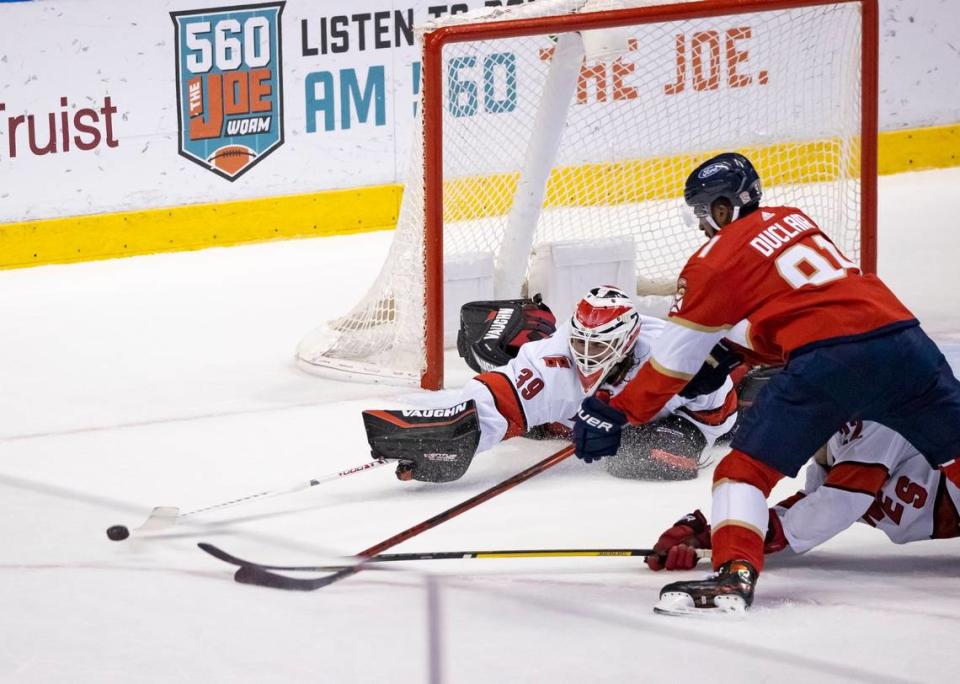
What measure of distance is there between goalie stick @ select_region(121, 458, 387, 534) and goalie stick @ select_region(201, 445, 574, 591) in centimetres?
19

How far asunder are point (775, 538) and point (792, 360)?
48 cm

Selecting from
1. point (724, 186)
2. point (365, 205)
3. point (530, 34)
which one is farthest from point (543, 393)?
point (365, 205)

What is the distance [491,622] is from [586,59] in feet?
9.30

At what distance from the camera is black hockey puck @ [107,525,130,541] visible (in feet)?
13.1

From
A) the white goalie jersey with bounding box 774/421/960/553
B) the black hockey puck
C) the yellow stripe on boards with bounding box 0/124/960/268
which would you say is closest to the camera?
the white goalie jersey with bounding box 774/421/960/553

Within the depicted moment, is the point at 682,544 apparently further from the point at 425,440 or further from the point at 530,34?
the point at 530,34

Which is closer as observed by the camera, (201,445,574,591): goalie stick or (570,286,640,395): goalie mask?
(201,445,574,591): goalie stick

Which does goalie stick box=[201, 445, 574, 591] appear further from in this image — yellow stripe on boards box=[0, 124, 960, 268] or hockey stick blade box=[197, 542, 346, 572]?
yellow stripe on boards box=[0, 124, 960, 268]

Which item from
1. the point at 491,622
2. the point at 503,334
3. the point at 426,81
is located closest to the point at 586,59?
the point at 426,81

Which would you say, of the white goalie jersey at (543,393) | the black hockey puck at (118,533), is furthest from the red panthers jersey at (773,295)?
the black hockey puck at (118,533)

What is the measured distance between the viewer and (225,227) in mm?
A: 7785

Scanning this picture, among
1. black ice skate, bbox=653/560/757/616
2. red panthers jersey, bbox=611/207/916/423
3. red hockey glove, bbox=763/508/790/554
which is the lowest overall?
black ice skate, bbox=653/560/757/616

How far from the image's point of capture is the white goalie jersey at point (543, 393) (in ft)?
14.9

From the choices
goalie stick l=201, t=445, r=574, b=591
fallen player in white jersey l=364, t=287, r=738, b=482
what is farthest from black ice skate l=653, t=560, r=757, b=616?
fallen player in white jersey l=364, t=287, r=738, b=482
